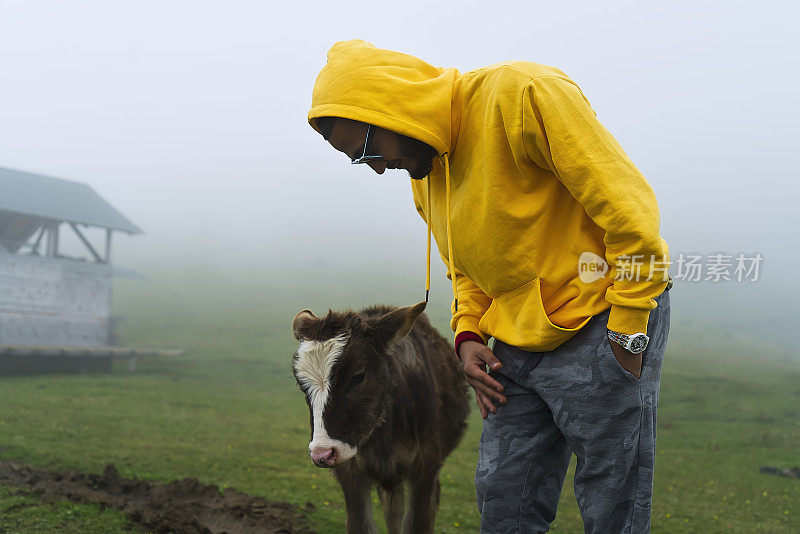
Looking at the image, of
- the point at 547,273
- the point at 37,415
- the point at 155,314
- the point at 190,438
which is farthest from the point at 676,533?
the point at 155,314

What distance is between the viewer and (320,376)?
277 centimetres

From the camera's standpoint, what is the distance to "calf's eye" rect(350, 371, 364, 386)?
289cm

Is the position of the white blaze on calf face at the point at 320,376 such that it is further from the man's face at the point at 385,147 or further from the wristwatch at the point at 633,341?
the wristwatch at the point at 633,341

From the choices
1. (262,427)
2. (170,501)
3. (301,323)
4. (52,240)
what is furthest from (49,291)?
(301,323)

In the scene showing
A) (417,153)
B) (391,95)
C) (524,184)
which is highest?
(391,95)

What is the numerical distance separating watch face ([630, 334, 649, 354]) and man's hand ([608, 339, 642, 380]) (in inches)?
1.2

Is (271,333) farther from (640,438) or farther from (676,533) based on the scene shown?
(640,438)

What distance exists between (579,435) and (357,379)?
4.09 ft

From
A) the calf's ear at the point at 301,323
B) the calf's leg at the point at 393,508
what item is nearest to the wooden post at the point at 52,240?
the calf's leg at the point at 393,508

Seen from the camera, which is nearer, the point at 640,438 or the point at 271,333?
the point at 640,438

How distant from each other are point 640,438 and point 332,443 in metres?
1.28

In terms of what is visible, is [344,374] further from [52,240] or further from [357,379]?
[52,240]

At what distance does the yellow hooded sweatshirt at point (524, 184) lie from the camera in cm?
175

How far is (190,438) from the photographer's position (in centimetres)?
934
